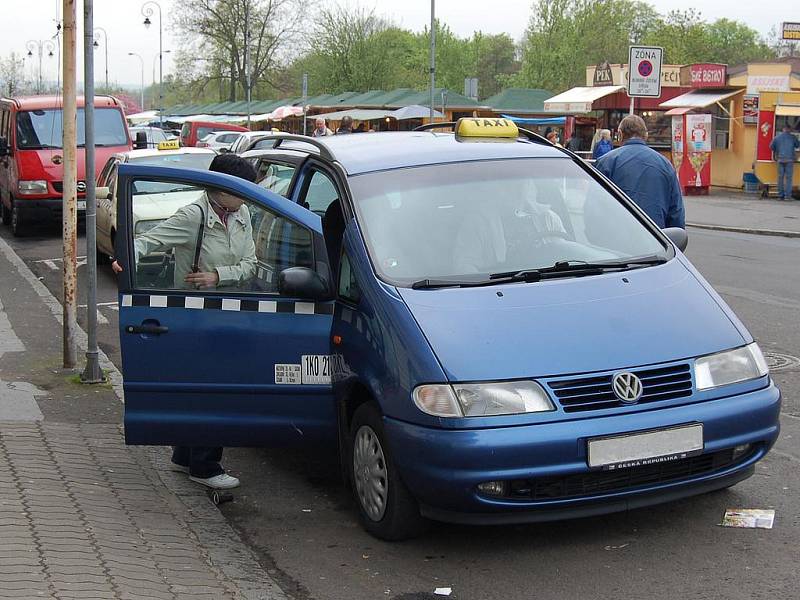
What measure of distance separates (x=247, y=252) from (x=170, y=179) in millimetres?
529

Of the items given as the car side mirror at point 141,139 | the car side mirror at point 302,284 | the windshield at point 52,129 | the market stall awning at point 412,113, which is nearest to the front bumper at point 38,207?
the windshield at point 52,129

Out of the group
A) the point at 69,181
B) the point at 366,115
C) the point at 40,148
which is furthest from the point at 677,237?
the point at 366,115

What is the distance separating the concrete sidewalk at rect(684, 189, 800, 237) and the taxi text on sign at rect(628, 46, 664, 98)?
266 centimetres

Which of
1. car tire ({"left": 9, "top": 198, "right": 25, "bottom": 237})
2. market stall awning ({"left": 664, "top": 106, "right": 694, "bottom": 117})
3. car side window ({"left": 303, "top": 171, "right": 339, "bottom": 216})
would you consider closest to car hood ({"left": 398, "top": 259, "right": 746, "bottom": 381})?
car side window ({"left": 303, "top": 171, "right": 339, "bottom": 216})

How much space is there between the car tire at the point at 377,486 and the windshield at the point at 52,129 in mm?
15816

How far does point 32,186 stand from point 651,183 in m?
13.7

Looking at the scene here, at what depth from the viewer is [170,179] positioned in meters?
5.40

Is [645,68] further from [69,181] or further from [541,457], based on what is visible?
[541,457]

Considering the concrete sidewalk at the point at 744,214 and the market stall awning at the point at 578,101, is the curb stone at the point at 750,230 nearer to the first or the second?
the concrete sidewalk at the point at 744,214

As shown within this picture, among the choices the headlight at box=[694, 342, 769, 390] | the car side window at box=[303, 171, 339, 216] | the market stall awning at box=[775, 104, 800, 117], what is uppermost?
the market stall awning at box=[775, 104, 800, 117]

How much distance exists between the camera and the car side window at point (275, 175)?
658 centimetres

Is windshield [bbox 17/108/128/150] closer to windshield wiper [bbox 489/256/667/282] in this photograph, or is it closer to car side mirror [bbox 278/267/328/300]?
car side mirror [bbox 278/267/328/300]

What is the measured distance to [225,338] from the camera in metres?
5.35

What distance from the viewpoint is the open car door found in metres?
5.34
